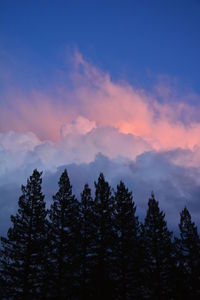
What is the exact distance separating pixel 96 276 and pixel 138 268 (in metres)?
8.14

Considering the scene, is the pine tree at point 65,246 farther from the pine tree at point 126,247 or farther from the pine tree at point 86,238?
the pine tree at point 126,247

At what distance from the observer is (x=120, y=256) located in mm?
23906

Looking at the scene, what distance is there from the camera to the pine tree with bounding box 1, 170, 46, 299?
69.4 feet

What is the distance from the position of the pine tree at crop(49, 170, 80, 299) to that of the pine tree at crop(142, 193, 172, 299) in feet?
25.4

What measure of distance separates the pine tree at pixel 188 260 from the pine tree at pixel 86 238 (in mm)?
10551

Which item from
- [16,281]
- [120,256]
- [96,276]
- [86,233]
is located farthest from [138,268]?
[16,281]

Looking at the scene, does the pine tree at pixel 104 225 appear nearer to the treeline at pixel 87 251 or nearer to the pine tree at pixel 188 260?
the treeline at pixel 87 251

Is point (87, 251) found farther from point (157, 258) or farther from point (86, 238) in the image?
point (157, 258)

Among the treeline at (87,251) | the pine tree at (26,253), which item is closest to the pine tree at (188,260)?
the treeline at (87,251)

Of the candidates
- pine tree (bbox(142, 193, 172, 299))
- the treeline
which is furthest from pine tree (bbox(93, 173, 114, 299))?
pine tree (bbox(142, 193, 172, 299))

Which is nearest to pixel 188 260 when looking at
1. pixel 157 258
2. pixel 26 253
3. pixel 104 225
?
pixel 157 258

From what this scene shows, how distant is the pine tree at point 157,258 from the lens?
86.5ft

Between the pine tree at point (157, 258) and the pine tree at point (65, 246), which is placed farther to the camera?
the pine tree at point (157, 258)

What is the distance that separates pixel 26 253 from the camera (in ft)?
73.2
